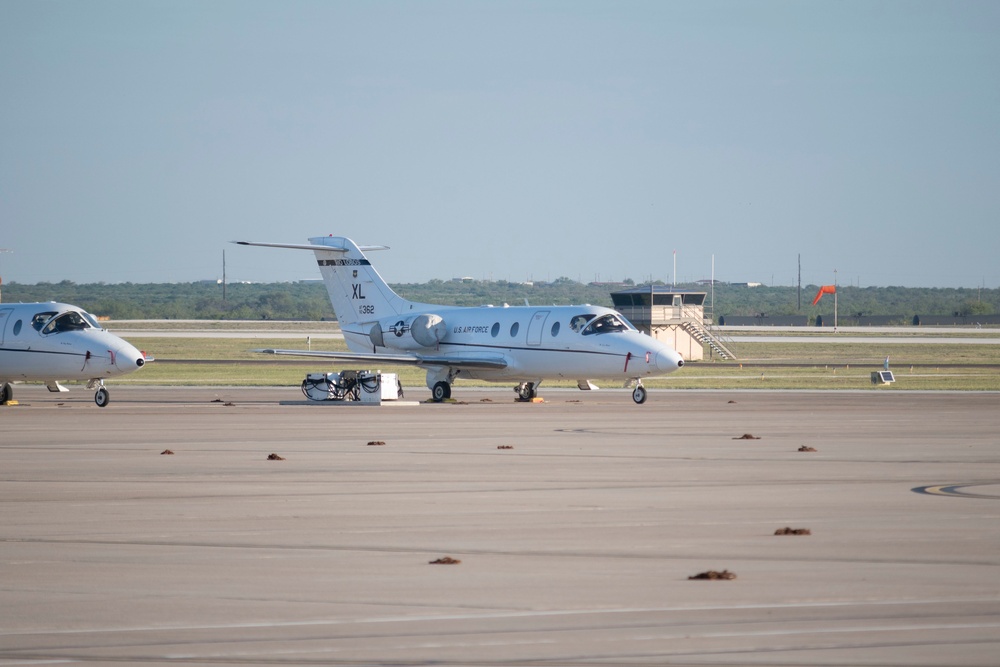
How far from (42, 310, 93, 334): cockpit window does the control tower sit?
1605 inches

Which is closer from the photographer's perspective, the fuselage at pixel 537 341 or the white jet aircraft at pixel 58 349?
the white jet aircraft at pixel 58 349

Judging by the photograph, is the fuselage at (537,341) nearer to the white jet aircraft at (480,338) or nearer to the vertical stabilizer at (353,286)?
the white jet aircraft at (480,338)

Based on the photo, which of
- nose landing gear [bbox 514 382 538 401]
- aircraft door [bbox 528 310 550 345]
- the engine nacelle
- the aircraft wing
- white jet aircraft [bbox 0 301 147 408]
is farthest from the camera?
the engine nacelle

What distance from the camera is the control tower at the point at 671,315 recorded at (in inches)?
2869

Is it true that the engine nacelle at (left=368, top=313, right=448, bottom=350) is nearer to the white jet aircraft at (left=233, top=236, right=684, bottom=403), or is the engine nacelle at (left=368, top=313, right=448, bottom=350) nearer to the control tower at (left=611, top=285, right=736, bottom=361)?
the white jet aircraft at (left=233, top=236, right=684, bottom=403)

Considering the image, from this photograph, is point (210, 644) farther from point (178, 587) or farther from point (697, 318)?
point (697, 318)

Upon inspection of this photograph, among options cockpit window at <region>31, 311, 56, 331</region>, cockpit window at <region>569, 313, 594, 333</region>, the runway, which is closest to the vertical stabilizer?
cockpit window at <region>569, 313, 594, 333</region>

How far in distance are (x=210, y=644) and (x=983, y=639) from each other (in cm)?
496

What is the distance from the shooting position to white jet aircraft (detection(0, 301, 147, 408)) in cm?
3488

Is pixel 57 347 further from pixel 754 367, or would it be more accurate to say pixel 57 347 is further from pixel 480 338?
pixel 754 367

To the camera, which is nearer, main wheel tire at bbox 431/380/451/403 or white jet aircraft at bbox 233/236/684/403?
Result: white jet aircraft at bbox 233/236/684/403

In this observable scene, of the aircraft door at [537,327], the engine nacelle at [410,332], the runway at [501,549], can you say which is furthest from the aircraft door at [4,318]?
the aircraft door at [537,327]

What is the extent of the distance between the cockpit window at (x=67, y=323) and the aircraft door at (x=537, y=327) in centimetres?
1258

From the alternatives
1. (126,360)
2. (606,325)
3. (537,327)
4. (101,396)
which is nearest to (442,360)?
(537,327)
